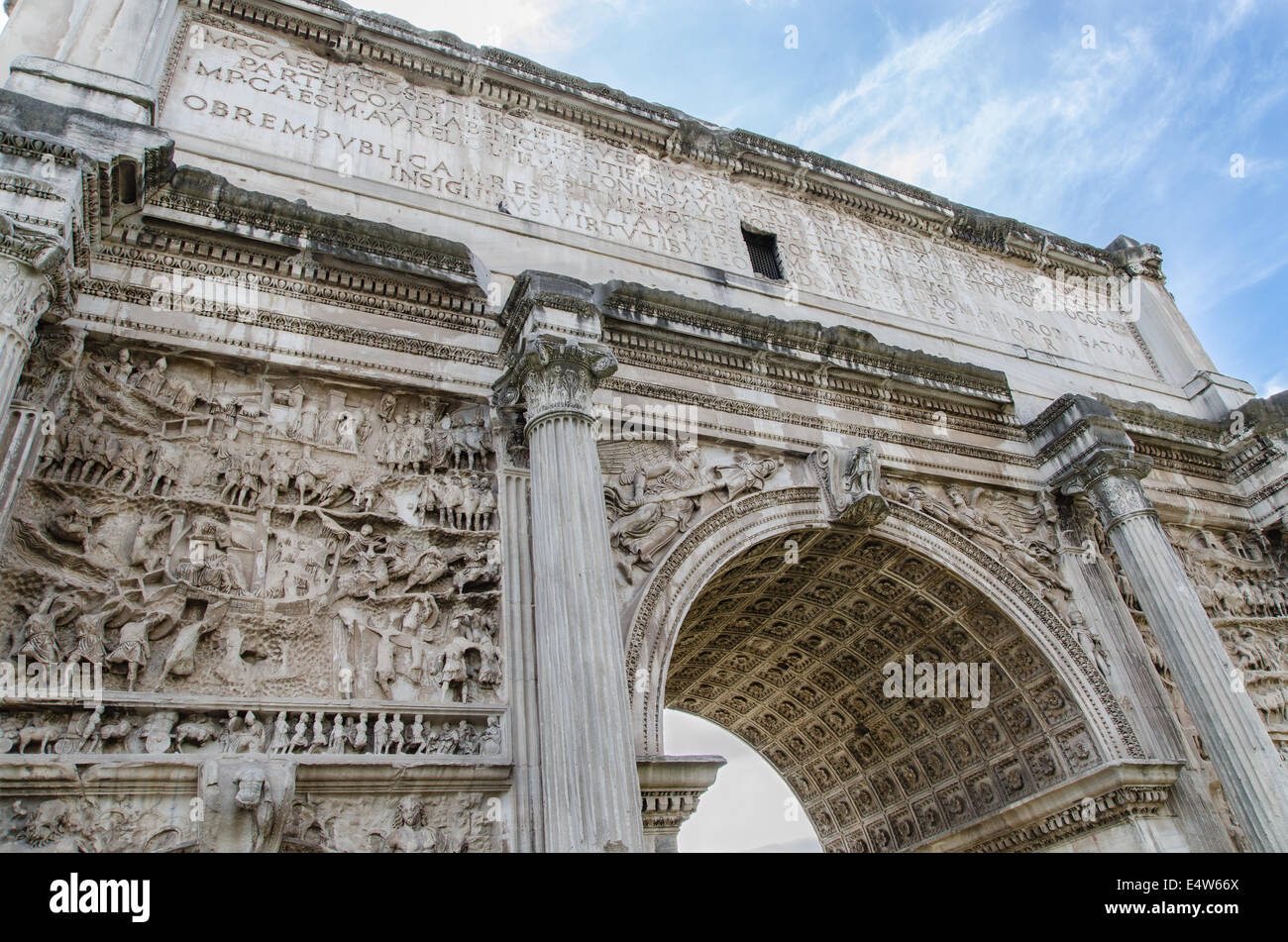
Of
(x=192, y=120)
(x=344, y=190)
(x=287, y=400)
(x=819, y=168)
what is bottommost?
(x=287, y=400)

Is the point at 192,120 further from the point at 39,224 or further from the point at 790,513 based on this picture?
the point at 790,513

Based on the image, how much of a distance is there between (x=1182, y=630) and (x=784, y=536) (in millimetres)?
4135

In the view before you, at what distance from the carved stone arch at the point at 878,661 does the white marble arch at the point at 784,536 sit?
0.01 m

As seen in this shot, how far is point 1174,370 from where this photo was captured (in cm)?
1434

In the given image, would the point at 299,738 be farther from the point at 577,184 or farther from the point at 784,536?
the point at 577,184

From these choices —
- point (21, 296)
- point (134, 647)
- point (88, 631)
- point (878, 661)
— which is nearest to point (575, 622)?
point (134, 647)

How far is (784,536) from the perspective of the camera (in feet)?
30.4

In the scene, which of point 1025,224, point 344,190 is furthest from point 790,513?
point 1025,224

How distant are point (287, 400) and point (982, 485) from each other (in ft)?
25.2

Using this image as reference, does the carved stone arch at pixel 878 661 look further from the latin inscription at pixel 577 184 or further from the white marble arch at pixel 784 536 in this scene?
the latin inscription at pixel 577 184

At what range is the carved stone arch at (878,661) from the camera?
831 cm

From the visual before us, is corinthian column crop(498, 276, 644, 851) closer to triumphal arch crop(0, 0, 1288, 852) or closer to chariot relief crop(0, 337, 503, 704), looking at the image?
triumphal arch crop(0, 0, 1288, 852)

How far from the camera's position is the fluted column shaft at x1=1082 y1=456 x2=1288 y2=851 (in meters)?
8.33

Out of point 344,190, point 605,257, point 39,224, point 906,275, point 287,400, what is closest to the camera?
point 39,224
